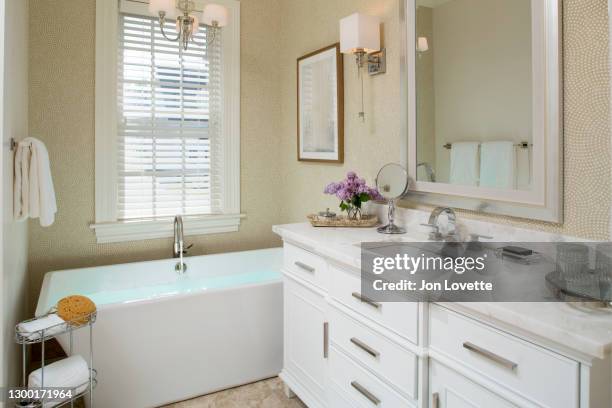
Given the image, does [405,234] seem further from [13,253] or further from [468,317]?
[13,253]

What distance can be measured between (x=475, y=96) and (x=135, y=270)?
2387 mm

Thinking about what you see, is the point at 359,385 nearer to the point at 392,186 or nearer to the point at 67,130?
the point at 392,186

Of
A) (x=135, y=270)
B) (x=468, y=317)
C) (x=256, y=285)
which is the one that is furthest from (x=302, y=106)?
(x=468, y=317)

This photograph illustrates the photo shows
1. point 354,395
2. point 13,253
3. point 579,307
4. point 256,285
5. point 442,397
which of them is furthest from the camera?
point 256,285

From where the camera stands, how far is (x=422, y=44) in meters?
2.13

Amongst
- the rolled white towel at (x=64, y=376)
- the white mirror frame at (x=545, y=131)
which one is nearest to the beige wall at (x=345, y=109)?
the white mirror frame at (x=545, y=131)

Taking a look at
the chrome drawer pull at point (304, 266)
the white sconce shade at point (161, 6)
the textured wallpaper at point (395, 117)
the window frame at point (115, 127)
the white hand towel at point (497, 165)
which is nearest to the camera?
the textured wallpaper at point (395, 117)

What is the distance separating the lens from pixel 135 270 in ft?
9.86

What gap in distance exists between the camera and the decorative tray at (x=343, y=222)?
7.60ft

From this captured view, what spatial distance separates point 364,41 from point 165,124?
1.62 meters

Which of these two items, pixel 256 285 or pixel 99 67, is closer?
pixel 256 285

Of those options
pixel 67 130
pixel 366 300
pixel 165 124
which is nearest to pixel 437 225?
pixel 366 300

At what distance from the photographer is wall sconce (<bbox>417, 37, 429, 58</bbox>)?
2.11 meters

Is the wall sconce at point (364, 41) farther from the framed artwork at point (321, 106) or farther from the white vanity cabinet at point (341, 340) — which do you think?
the white vanity cabinet at point (341, 340)
